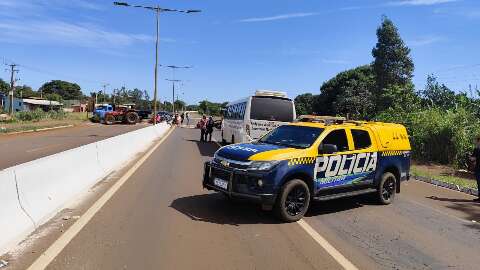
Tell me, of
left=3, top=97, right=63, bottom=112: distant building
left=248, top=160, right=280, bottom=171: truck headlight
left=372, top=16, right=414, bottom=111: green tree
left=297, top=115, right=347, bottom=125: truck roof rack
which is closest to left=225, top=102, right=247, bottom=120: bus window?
left=297, top=115, right=347, bottom=125: truck roof rack

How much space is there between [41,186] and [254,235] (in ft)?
11.4

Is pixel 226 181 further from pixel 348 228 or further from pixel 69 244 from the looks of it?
pixel 69 244

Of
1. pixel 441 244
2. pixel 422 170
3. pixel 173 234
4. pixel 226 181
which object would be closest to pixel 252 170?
pixel 226 181

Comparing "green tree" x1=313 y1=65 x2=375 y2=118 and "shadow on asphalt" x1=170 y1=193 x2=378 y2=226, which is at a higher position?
"green tree" x1=313 y1=65 x2=375 y2=118

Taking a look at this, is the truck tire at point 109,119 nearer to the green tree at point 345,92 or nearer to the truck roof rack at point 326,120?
the green tree at point 345,92

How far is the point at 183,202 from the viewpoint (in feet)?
32.2

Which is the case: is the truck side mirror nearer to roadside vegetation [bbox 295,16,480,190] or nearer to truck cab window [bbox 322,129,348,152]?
truck cab window [bbox 322,129,348,152]

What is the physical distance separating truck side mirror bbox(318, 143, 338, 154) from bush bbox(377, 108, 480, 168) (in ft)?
43.0

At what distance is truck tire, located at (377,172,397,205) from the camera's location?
1064 cm

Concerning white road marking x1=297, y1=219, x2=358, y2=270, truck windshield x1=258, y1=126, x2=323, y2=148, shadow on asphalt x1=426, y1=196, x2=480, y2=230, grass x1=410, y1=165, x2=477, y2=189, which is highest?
truck windshield x1=258, y1=126, x2=323, y2=148

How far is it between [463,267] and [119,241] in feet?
14.8

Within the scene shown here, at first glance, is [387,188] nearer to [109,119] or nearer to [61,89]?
[109,119]

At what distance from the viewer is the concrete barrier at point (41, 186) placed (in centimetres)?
650

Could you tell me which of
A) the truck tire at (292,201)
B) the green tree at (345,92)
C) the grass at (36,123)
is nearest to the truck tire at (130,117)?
the grass at (36,123)
